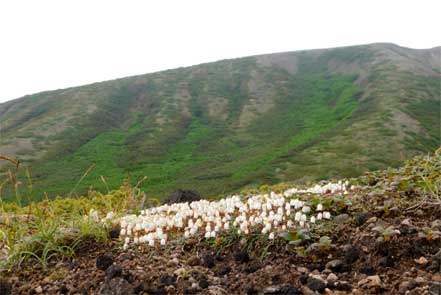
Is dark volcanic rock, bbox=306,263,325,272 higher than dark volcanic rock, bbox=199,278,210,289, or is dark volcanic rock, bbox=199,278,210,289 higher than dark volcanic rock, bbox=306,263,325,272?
dark volcanic rock, bbox=199,278,210,289

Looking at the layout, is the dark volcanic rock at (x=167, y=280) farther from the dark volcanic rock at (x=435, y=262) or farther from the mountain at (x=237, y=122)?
the mountain at (x=237, y=122)

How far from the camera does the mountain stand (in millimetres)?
40969

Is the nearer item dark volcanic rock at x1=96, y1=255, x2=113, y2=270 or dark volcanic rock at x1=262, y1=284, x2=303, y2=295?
dark volcanic rock at x1=262, y1=284, x2=303, y2=295

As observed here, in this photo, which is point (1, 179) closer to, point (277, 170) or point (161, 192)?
point (161, 192)

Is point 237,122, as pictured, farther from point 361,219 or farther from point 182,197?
point 361,219

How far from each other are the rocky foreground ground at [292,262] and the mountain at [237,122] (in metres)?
26.4

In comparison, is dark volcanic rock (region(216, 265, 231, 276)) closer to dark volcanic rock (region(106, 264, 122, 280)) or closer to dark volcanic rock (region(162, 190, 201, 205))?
dark volcanic rock (region(106, 264, 122, 280))

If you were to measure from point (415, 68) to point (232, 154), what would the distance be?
5305 centimetres

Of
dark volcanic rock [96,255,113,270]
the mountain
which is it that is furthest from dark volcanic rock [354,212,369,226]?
the mountain

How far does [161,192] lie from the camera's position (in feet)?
118

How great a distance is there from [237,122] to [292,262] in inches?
2621


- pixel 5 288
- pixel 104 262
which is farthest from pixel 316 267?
pixel 5 288

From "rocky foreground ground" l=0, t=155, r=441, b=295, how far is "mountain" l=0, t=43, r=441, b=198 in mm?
26381

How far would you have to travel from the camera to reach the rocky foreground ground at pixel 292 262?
360cm
